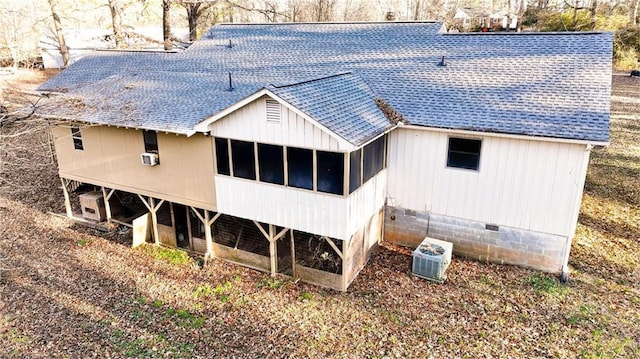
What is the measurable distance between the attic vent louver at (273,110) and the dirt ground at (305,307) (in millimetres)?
4128

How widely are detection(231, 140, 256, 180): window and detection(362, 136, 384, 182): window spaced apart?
2.67m

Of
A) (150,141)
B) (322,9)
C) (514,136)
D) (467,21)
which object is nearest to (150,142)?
(150,141)

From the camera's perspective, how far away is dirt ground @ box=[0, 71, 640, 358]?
827 centimetres

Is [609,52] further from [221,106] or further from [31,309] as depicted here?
[31,309]

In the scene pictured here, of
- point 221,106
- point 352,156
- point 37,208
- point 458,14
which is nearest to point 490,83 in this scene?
point 352,156

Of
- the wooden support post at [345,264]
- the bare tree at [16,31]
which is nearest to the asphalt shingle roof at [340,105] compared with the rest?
the wooden support post at [345,264]

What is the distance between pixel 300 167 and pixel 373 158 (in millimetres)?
2008

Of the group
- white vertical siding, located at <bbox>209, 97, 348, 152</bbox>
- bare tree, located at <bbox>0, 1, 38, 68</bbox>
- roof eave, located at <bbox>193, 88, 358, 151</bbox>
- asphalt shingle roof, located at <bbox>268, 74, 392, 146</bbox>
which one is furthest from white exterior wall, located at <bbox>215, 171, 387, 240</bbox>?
bare tree, located at <bbox>0, 1, 38, 68</bbox>

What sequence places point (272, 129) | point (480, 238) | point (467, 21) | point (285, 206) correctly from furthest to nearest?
point (467, 21), point (480, 238), point (285, 206), point (272, 129)

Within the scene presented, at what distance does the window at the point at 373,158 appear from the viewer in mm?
9923

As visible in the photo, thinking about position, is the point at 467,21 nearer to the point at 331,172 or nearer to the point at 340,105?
the point at 340,105

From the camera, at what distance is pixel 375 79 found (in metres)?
12.7

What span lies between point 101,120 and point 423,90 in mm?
9251

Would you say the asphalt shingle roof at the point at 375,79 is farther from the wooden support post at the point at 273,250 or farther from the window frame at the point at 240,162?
the wooden support post at the point at 273,250
